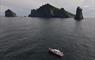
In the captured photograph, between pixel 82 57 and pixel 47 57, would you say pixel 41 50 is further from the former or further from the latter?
pixel 82 57

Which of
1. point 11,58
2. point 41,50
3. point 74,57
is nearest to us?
point 11,58

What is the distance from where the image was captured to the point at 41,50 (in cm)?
7475

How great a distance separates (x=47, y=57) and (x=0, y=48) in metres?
31.7

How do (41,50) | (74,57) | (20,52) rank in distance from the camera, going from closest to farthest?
(74,57) → (20,52) → (41,50)

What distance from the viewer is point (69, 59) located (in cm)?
6278

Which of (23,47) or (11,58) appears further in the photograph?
(23,47)

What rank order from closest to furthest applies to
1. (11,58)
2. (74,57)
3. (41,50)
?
1. (11,58)
2. (74,57)
3. (41,50)

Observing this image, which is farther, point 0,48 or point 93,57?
point 0,48

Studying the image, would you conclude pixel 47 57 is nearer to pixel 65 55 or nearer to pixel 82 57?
pixel 65 55

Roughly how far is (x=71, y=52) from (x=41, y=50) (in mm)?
18408

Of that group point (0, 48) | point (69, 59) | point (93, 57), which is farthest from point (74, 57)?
point (0, 48)

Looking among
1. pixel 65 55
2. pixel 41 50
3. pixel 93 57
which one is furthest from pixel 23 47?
pixel 93 57

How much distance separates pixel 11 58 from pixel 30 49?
1605cm

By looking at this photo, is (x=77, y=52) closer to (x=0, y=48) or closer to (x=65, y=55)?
(x=65, y=55)
